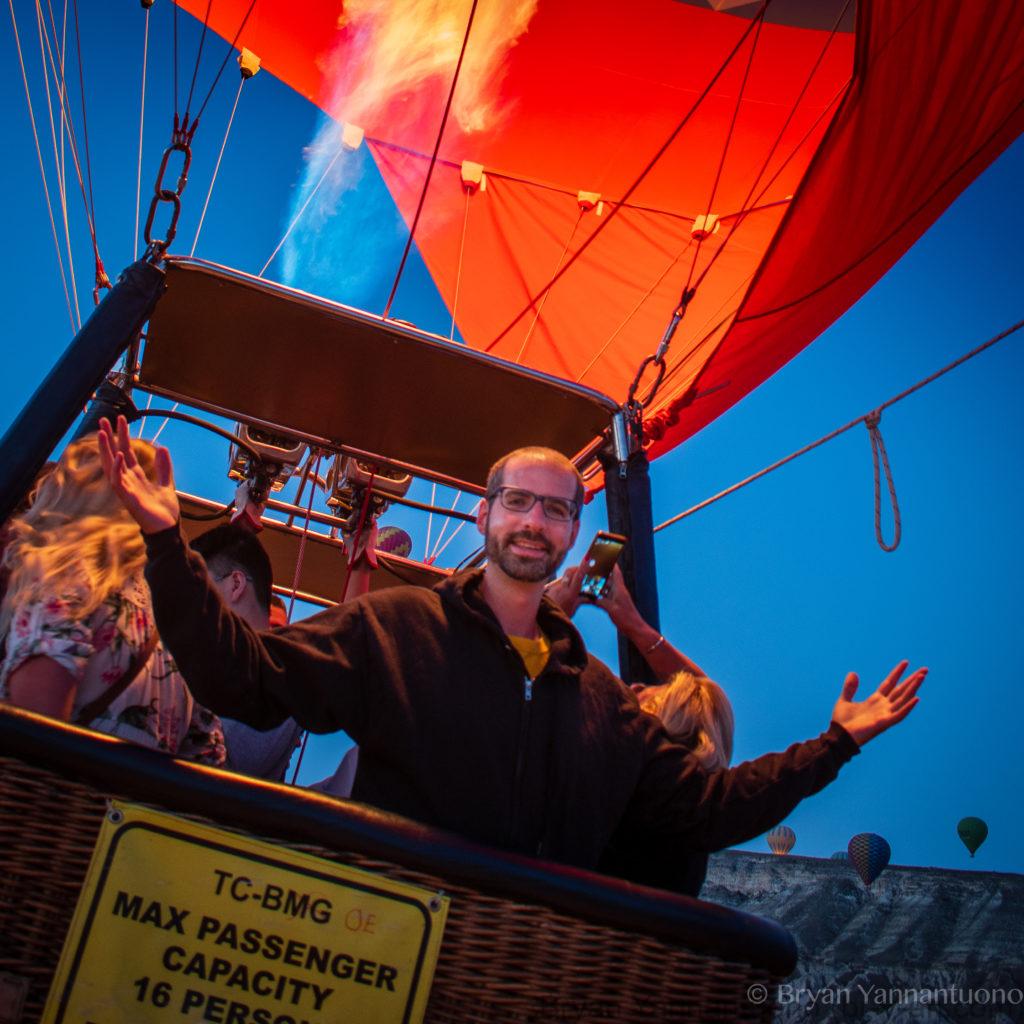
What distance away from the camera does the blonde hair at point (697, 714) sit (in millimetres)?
1995

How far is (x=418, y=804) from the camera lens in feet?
5.13

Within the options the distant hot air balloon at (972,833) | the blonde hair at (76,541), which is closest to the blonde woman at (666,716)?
the blonde hair at (76,541)

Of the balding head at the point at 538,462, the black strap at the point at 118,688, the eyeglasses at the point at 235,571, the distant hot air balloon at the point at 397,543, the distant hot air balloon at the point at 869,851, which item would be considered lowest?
the black strap at the point at 118,688

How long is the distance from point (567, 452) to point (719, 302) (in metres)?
4.62

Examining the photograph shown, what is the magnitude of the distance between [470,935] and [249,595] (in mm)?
1366

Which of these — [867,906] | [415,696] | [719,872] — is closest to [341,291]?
[719,872]

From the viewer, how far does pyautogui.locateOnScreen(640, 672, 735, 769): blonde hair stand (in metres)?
2.00

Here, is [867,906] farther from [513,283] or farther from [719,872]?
[513,283]

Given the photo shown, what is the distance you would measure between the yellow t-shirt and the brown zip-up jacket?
47 millimetres

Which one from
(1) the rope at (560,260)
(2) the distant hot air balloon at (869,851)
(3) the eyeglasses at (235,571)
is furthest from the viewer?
(2) the distant hot air balloon at (869,851)

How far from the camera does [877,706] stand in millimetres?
1847

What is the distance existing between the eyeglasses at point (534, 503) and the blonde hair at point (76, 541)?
620mm

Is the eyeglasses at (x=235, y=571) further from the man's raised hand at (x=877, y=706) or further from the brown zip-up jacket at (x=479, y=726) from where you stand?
the man's raised hand at (x=877, y=706)

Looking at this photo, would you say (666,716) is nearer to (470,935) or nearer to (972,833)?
(470,935)
